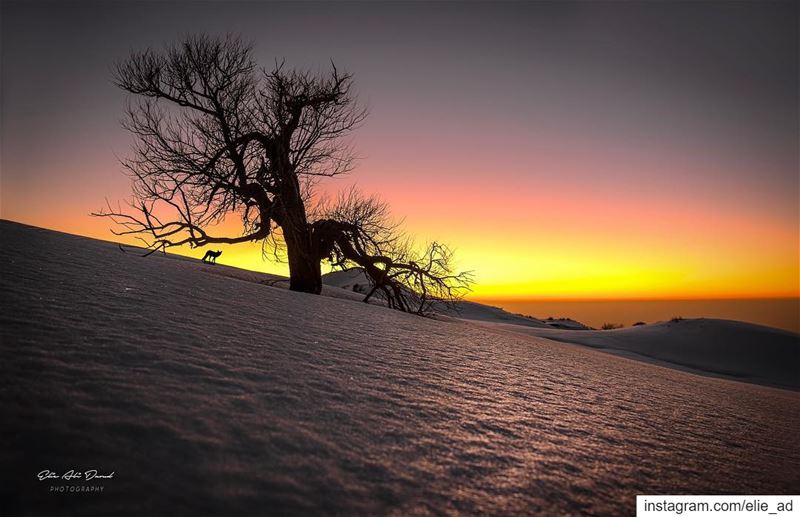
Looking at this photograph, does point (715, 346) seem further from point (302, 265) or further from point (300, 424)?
point (300, 424)

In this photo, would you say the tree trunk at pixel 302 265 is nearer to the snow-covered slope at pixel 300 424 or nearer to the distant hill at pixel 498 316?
the snow-covered slope at pixel 300 424

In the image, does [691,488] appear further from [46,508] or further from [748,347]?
[748,347]

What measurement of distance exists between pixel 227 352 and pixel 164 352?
0.41 meters

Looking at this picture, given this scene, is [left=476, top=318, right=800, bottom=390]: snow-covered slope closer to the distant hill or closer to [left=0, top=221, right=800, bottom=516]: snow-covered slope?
the distant hill

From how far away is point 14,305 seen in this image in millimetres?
2992

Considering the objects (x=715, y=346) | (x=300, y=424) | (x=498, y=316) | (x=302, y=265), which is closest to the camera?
(x=300, y=424)

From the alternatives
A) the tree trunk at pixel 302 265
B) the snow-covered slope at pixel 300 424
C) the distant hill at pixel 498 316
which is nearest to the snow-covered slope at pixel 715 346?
the distant hill at pixel 498 316

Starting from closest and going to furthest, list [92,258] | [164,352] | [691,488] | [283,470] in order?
1. [283,470]
2. [691,488]
3. [164,352]
4. [92,258]

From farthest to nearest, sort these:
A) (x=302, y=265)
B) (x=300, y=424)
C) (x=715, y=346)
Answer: (x=715, y=346) < (x=302, y=265) < (x=300, y=424)

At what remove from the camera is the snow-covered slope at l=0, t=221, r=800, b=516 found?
158cm

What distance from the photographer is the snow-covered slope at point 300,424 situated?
158cm

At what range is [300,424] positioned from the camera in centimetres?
211

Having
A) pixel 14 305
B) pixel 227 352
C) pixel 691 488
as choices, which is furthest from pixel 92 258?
pixel 691 488

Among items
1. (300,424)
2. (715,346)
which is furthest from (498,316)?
(300,424)
